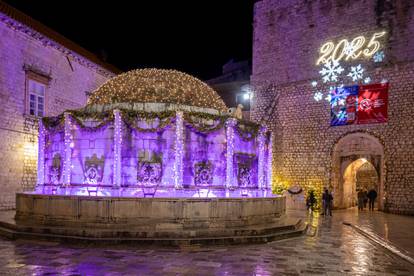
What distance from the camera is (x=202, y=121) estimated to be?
12.9m

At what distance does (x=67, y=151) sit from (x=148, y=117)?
9.60ft

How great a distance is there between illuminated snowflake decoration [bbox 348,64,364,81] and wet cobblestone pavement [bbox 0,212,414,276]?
1331 cm

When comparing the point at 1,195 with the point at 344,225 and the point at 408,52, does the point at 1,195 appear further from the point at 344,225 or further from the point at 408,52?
the point at 408,52

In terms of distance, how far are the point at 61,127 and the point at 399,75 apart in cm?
1652

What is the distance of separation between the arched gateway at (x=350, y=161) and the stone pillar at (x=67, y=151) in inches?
592

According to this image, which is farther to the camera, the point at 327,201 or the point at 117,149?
the point at 327,201

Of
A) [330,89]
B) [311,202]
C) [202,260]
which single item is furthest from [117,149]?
[330,89]

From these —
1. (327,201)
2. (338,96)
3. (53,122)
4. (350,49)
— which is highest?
(350,49)

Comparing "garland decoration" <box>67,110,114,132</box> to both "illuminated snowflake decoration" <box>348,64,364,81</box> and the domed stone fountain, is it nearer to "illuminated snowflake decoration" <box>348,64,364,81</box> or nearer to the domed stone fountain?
the domed stone fountain

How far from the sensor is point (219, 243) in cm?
979

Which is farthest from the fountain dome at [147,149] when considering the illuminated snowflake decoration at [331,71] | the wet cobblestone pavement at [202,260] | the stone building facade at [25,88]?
the illuminated snowflake decoration at [331,71]

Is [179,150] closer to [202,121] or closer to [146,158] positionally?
[146,158]

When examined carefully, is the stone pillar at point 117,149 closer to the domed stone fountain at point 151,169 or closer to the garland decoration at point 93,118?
the domed stone fountain at point 151,169

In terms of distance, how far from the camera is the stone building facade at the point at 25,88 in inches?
701
